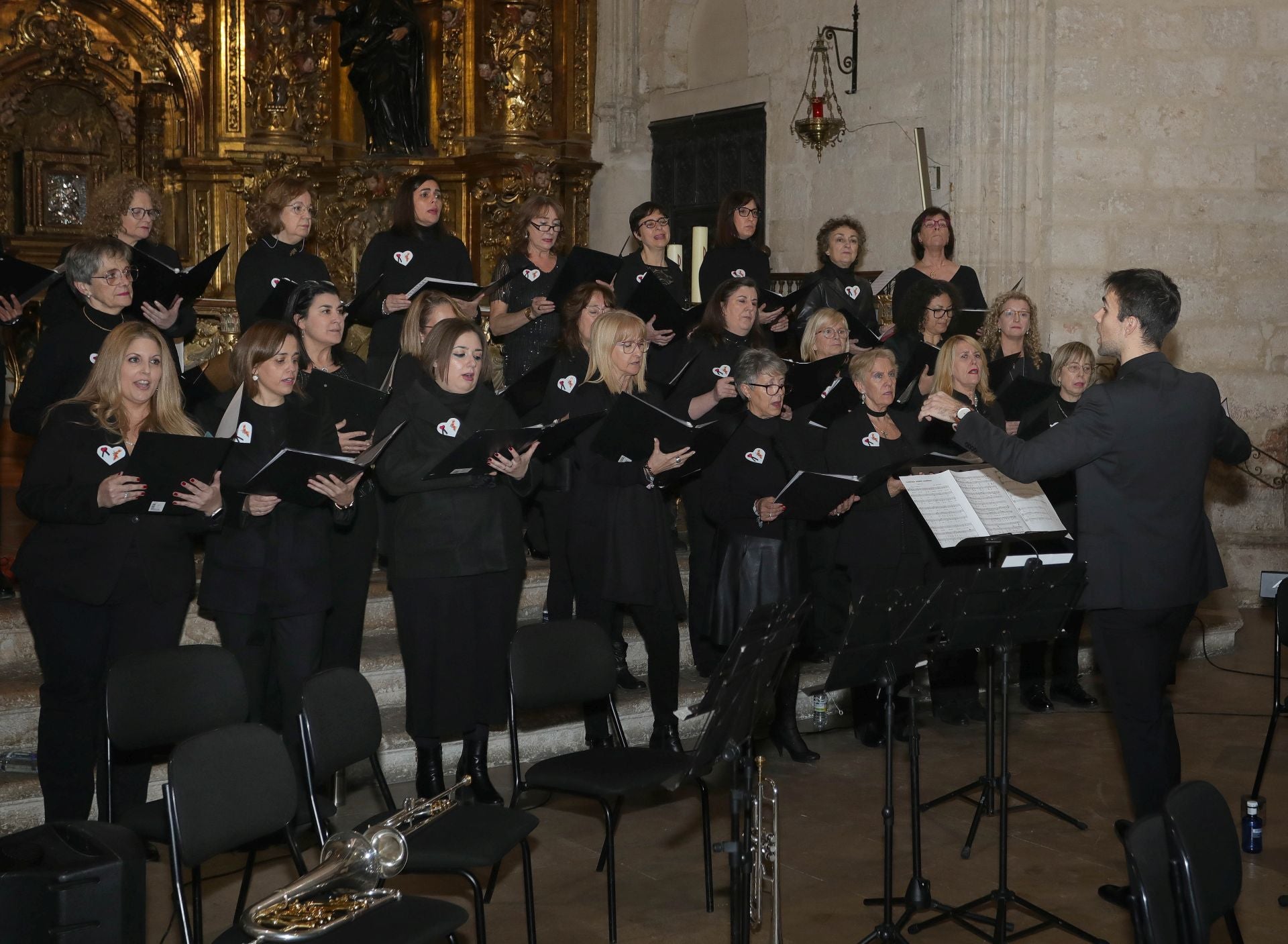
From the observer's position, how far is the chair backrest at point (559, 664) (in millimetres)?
4613

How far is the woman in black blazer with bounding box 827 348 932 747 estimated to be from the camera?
20.3 ft

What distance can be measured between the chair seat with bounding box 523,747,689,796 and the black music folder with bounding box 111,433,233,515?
1.36m

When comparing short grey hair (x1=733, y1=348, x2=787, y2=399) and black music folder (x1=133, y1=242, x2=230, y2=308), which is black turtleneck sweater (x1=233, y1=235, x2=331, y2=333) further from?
short grey hair (x1=733, y1=348, x2=787, y2=399)

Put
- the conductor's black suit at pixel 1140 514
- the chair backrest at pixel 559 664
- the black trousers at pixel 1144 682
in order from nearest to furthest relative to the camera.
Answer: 1. the conductor's black suit at pixel 1140 514
2. the black trousers at pixel 1144 682
3. the chair backrest at pixel 559 664

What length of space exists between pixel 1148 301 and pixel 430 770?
2937mm

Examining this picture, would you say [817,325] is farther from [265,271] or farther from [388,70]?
[388,70]

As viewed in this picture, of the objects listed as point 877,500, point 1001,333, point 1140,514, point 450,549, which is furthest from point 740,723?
point 1001,333

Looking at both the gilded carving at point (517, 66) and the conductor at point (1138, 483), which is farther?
the gilded carving at point (517, 66)

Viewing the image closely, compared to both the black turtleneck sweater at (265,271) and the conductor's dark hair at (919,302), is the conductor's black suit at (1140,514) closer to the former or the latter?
the conductor's dark hair at (919,302)

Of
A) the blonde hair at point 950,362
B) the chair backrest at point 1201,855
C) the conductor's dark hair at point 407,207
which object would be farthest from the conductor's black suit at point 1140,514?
the conductor's dark hair at point 407,207

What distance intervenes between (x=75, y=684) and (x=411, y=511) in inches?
48.8

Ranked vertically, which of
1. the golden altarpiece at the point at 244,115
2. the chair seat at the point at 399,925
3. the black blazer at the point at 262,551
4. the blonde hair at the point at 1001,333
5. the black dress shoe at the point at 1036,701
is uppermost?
the golden altarpiece at the point at 244,115

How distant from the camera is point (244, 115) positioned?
10.7 m

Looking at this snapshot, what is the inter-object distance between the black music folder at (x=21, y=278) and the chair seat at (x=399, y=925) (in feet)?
10.1
